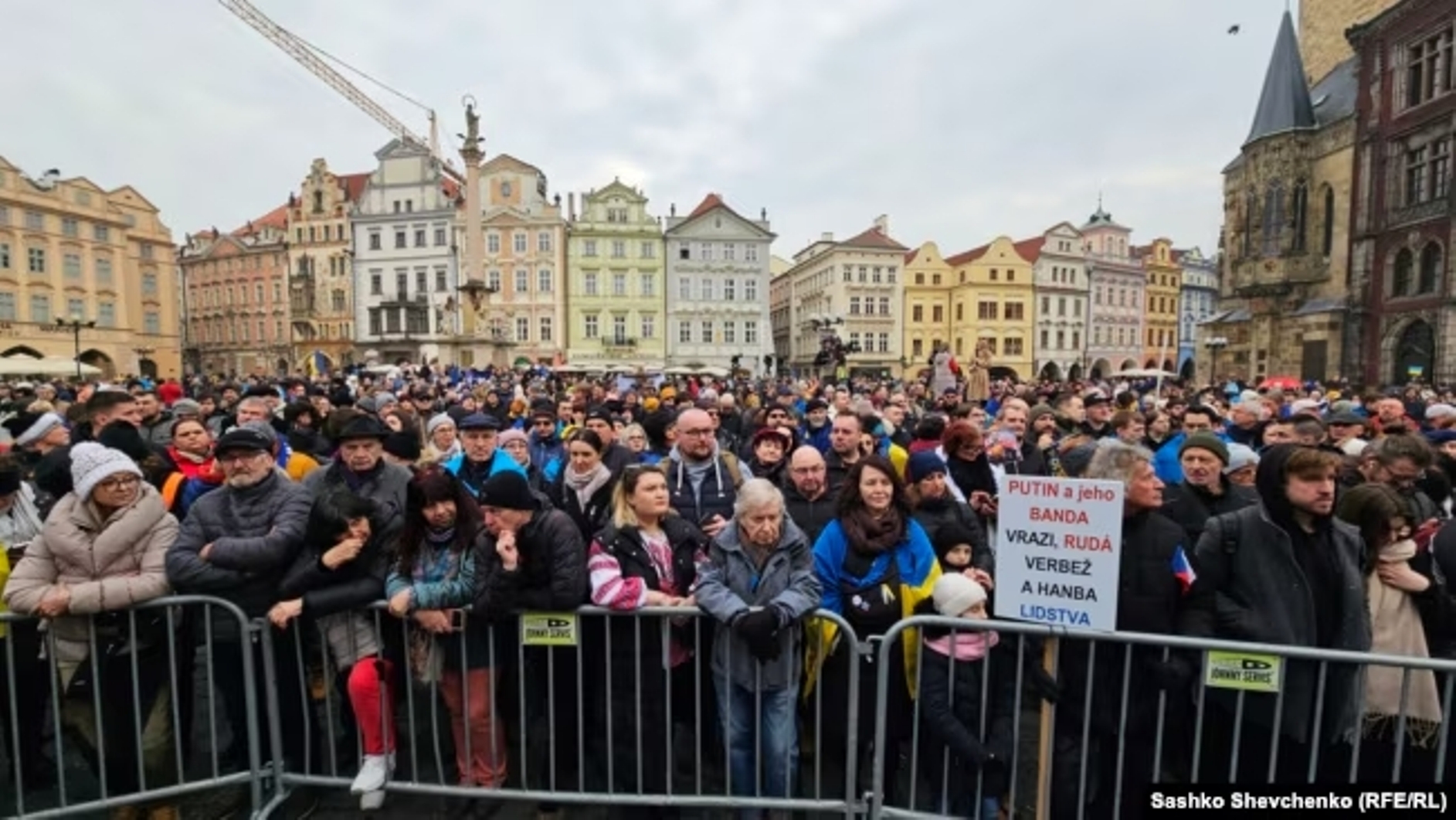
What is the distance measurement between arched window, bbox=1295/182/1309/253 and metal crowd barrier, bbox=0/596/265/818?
4365 cm

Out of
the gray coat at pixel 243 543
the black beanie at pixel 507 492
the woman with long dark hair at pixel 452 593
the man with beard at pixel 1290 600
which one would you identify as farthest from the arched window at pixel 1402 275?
the gray coat at pixel 243 543

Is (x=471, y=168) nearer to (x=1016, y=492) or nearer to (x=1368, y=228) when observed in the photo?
(x=1016, y=492)

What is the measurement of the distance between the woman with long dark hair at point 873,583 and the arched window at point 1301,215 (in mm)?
41237

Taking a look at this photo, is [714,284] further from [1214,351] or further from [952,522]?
[952,522]

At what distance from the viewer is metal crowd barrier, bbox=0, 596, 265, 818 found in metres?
3.44

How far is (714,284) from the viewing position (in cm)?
5644

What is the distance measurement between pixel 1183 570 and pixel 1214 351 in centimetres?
4481

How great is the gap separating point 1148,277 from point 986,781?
82019mm

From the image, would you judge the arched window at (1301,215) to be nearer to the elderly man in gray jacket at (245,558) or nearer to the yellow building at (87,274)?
the elderly man in gray jacket at (245,558)

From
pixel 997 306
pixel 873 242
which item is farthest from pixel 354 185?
pixel 997 306

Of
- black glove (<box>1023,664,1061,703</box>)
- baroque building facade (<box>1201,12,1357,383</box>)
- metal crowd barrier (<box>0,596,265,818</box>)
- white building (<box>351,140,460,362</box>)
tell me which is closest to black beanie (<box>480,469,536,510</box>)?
metal crowd barrier (<box>0,596,265,818</box>)

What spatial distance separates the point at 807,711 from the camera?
13.5ft

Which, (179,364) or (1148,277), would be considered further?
(1148,277)

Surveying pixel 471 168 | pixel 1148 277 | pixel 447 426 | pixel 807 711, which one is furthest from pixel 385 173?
pixel 1148 277
